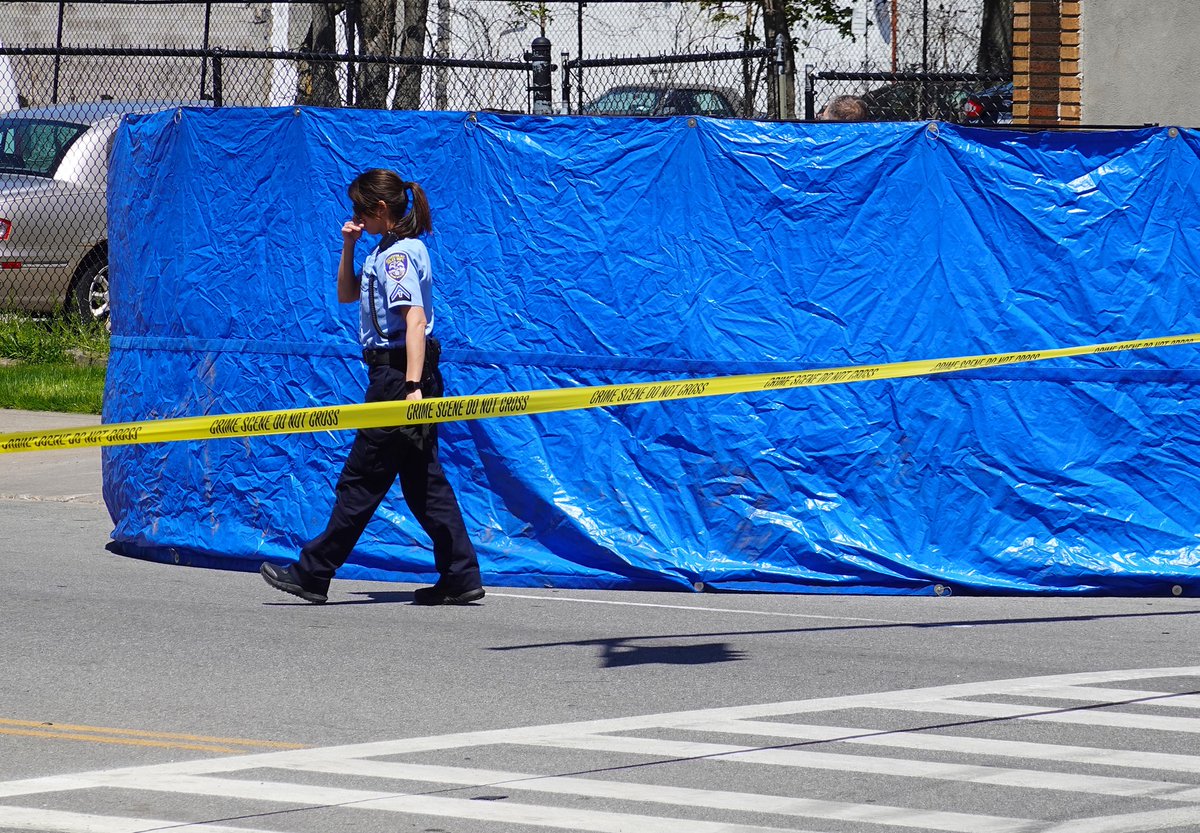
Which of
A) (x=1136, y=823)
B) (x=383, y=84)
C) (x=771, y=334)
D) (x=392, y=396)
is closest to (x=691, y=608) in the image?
(x=771, y=334)

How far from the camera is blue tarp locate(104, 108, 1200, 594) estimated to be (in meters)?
7.71

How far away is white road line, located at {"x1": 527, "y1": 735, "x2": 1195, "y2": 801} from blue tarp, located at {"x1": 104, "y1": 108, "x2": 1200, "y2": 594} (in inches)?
104

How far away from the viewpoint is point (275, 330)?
8.21 metres

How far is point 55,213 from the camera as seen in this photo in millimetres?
14641

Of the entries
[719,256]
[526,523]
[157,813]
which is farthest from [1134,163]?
[157,813]

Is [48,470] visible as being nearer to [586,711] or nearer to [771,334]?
[771,334]

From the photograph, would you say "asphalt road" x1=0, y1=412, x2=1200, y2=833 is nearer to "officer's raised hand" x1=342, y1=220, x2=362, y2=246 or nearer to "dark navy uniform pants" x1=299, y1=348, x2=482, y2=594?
"dark navy uniform pants" x1=299, y1=348, x2=482, y2=594

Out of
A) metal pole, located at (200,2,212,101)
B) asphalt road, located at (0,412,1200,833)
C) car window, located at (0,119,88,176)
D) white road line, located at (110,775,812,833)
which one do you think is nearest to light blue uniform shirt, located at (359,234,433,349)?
asphalt road, located at (0,412,1200,833)

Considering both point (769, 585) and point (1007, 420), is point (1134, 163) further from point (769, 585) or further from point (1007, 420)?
point (769, 585)

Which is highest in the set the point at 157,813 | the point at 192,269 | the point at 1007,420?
the point at 192,269

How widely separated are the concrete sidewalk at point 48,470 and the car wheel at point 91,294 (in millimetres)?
2076

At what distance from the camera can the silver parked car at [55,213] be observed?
1460 centimetres

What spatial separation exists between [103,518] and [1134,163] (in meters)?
5.83

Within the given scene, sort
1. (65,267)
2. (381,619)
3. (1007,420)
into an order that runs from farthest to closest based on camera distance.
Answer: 1. (65,267)
2. (1007,420)
3. (381,619)
